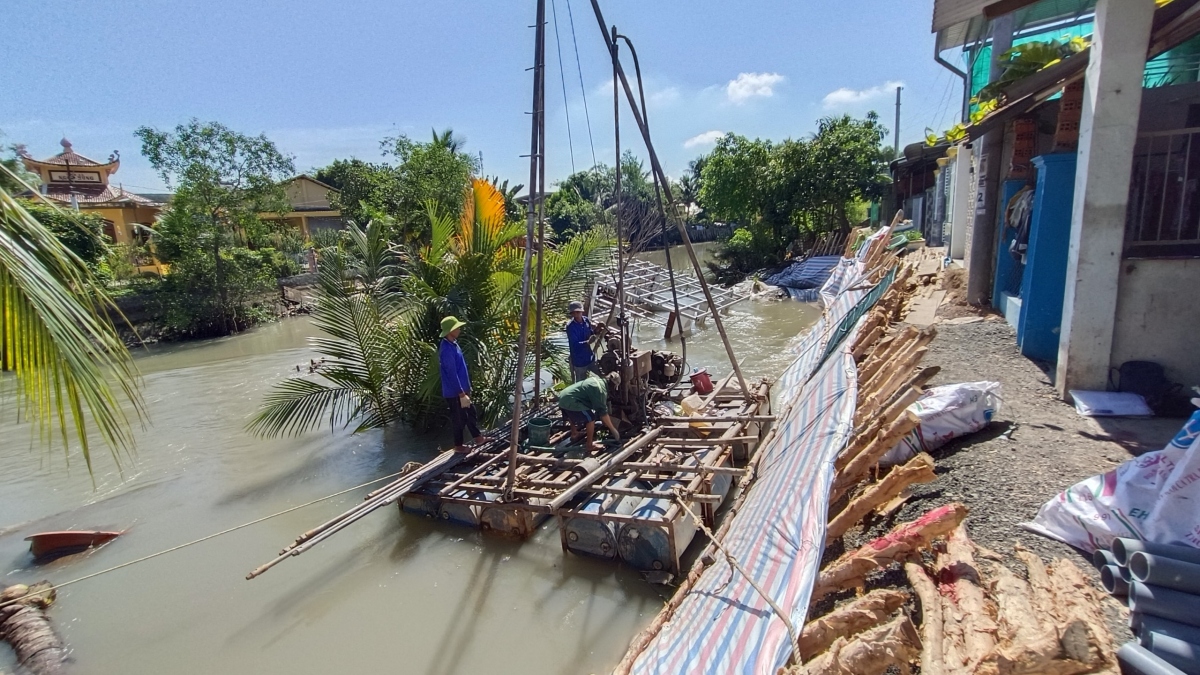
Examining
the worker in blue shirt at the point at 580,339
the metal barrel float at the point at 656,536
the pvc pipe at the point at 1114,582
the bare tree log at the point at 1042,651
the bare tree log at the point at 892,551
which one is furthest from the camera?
the worker in blue shirt at the point at 580,339

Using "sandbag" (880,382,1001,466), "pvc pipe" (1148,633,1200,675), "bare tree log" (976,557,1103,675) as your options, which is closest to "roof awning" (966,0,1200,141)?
"sandbag" (880,382,1001,466)

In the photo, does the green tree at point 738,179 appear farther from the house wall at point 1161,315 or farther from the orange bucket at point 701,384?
the house wall at point 1161,315

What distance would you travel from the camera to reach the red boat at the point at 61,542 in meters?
6.66

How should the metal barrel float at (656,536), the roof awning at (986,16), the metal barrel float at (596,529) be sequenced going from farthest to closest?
1. the roof awning at (986,16)
2. the metal barrel float at (596,529)
3. the metal barrel float at (656,536)

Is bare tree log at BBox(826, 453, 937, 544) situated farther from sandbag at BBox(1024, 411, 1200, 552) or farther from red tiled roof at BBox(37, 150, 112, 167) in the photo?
red tiled roof at BBox(37, 150, 112, 167)

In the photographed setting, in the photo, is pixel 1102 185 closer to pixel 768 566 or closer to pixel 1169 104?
pixel 1169 104

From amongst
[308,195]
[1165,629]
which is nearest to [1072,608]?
[1165,629]

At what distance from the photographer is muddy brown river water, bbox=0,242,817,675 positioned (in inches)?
184

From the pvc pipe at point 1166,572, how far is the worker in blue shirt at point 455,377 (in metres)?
5.82

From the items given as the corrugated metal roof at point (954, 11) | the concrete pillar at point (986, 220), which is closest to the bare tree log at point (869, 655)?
the concrete pillar at point (986, 220)

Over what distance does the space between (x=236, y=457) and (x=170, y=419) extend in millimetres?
4137

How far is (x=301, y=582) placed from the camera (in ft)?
18.6

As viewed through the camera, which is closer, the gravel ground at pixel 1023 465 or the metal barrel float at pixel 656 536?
the gravel ground at pixel 1023 465

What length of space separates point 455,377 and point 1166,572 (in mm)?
6100
